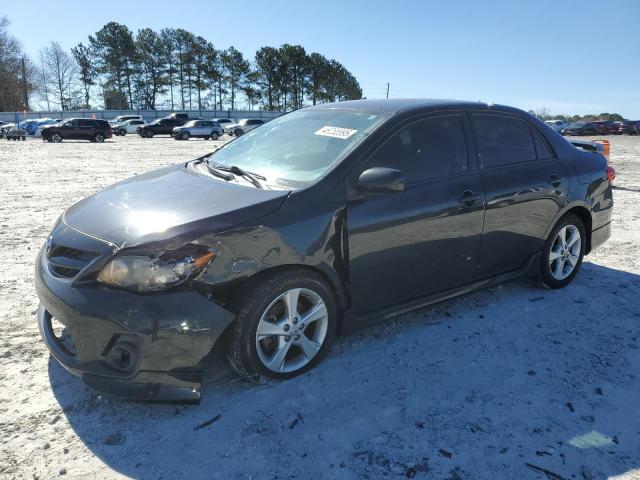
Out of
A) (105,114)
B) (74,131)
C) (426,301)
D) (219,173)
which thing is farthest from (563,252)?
(105,114)

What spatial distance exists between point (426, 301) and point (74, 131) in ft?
106

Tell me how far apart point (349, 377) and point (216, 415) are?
83 centimetres

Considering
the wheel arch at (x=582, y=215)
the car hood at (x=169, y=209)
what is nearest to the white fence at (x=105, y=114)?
the wheel arch at (x=582, y=215)

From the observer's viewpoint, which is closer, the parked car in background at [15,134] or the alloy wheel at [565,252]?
the alloy wheel at [565,252]

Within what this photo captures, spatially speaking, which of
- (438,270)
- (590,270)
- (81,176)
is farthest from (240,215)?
(81,176)

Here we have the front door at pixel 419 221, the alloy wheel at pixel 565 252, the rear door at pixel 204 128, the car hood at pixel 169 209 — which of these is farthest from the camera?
the rear door at pixel 204 128

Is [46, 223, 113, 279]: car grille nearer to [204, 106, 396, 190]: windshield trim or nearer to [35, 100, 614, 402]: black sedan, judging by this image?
[35, 100, 614, 402]: black sedan

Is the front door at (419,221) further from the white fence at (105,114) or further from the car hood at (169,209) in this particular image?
the white fence at (105,114)

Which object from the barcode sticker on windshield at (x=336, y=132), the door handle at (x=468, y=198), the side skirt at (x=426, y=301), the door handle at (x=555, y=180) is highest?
the barcode sticker on windshield at (x=336, y=132)

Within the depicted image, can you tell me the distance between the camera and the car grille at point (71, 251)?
8.41ft

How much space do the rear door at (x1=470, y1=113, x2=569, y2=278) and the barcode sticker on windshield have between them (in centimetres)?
106

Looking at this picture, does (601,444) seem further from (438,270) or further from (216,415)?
(216,415)

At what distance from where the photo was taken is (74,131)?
30.5 meters

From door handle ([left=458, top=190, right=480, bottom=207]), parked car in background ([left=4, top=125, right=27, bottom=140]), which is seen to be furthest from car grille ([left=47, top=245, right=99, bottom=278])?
parked car in background ([left=4, top=125, right=27, bottom=140])
